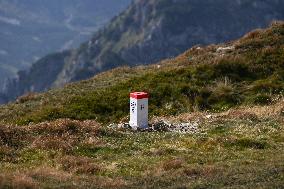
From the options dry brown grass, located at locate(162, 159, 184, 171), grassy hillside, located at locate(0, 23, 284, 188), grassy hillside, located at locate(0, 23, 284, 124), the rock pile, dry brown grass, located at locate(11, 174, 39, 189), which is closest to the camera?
dry brown grass, located at locate(11, 174, 39, 189)

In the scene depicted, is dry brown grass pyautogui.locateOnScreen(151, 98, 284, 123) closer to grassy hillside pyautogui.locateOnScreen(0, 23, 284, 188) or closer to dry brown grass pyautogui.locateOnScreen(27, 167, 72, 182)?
grassy hillside pyautogui.locateOnScreen(0, 23, 284, 188)

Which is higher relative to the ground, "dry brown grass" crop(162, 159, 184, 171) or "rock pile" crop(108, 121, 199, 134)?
"rock pile" crop(108, 121, 199, 134)

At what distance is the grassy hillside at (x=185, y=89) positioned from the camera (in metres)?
34.9

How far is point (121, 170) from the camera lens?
18266 mm

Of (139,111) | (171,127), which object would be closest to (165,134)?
(171,127)

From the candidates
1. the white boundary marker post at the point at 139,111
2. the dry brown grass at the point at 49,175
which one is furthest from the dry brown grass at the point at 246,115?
the dry brown grass at the point at 49,175

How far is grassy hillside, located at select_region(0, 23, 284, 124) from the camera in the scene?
34938mm

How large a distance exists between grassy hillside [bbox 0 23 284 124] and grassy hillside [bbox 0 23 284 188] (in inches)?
2.6

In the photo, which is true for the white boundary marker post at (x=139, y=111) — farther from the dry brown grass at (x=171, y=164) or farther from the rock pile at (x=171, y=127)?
the dry brown grass at (x=171, y=164)

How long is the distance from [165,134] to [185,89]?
43.7 feet

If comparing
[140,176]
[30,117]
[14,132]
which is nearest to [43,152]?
[14,132]

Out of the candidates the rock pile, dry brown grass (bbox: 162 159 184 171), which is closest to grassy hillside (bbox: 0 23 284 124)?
the rock pile

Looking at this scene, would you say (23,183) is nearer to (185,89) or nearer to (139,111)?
(139,111)

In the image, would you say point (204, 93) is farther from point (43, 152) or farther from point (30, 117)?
point (43, 152)
